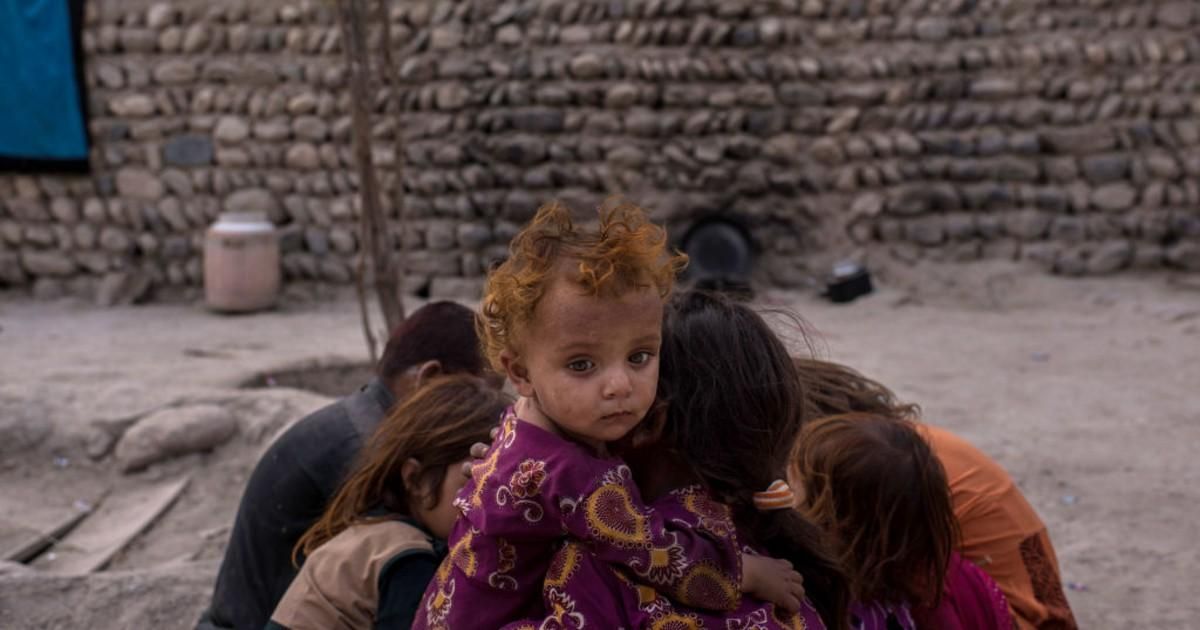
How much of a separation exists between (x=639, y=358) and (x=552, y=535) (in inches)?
8.8

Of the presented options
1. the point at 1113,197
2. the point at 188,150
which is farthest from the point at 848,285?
the point at 188,150

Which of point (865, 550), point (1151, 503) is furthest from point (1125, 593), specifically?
point (865, 550)

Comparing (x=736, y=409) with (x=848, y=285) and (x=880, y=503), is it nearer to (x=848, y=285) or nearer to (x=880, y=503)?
(x=880, y=503)

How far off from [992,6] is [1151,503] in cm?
498

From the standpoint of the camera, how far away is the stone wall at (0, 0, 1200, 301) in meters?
8.20

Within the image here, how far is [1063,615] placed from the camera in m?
2.34

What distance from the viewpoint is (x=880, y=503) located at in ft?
6.06

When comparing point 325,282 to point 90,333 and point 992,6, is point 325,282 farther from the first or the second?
point 992,6

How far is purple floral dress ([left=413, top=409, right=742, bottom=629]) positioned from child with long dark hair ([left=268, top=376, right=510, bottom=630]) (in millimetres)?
452

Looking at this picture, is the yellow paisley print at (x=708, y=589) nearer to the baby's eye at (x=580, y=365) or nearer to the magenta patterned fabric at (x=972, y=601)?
the baby's eye at (x=580, y=365)

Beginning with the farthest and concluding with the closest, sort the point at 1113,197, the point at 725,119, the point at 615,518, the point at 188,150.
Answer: the point at 188,150
the point at 725,119
the point at 1113,197
the point at 615,518

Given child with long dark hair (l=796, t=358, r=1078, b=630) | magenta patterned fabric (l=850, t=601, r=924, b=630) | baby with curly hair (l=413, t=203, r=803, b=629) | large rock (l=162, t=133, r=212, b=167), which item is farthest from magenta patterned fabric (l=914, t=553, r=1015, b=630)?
large rock (l=162, t=133, r=212, b=167)

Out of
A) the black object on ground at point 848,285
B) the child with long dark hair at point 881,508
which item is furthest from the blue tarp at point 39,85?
the child with long dark hair at point 881,508

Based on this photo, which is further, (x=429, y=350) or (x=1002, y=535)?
(x=429, y=350)
